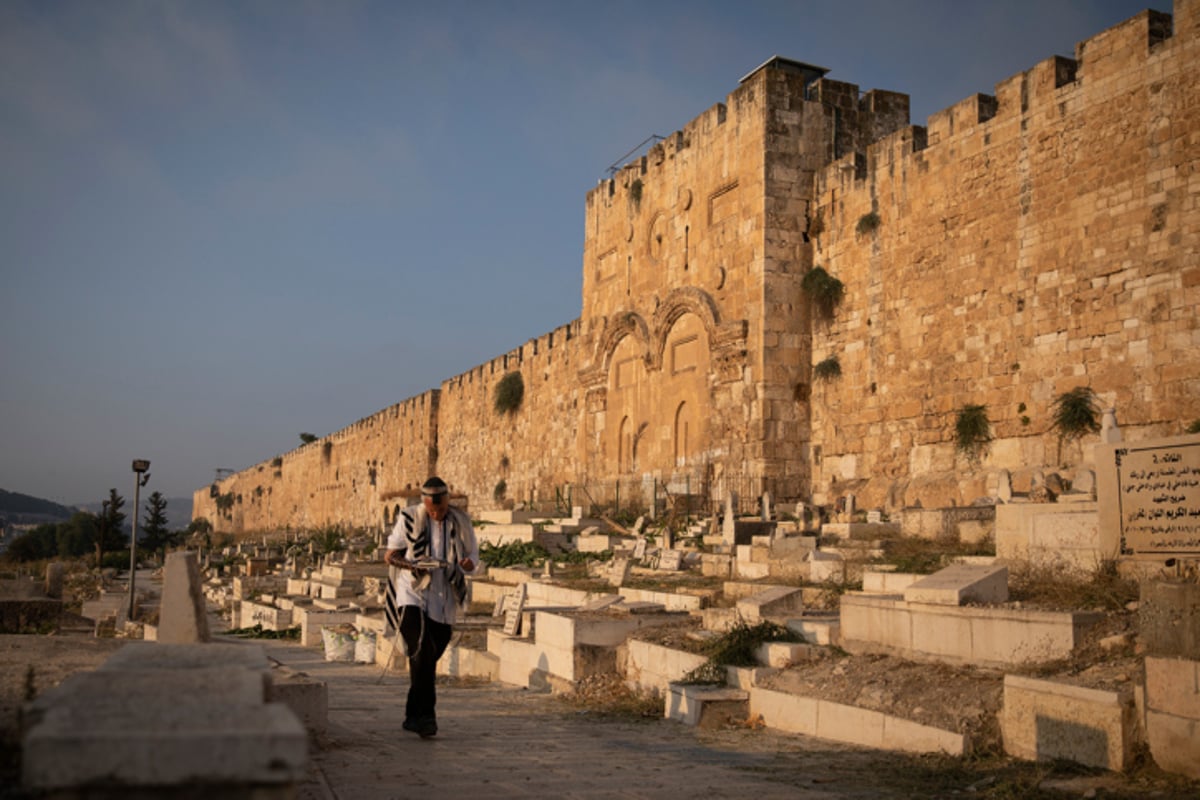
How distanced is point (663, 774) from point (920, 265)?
11355 mm

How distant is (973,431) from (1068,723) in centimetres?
908

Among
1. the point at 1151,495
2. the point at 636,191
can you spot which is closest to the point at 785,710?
the point at 1151,495

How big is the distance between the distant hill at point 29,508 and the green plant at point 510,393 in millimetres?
163249

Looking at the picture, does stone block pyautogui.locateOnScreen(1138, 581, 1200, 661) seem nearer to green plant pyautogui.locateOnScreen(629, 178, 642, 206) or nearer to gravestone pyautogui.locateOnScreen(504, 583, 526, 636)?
gravestone pyautogui.locateOnScreen(504, 583, 526, 636)

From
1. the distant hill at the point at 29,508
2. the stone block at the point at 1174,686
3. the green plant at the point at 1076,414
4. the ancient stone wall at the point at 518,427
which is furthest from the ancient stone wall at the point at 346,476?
the distant hill at the point at 29,508

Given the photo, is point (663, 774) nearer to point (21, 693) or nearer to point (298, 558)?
point (21, 693)

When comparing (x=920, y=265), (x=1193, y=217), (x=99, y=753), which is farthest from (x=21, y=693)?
(x=920, y=265)

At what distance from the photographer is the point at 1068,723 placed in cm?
452

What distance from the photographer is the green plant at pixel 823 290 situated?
628 inches

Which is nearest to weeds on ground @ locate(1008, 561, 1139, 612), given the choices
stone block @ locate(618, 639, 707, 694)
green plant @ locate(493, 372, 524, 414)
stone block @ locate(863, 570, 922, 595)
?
stone block @ locate(863, 570, 922, 595)

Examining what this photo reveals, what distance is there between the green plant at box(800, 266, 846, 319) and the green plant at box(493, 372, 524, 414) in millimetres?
12747

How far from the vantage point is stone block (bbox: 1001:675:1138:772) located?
4359 millimetres

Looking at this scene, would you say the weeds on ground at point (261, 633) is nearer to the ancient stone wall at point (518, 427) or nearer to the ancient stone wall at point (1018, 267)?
the ancient stone wall at point (1018, 267)

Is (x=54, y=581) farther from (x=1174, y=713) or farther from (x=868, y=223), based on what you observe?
(x=1174, y=713)
